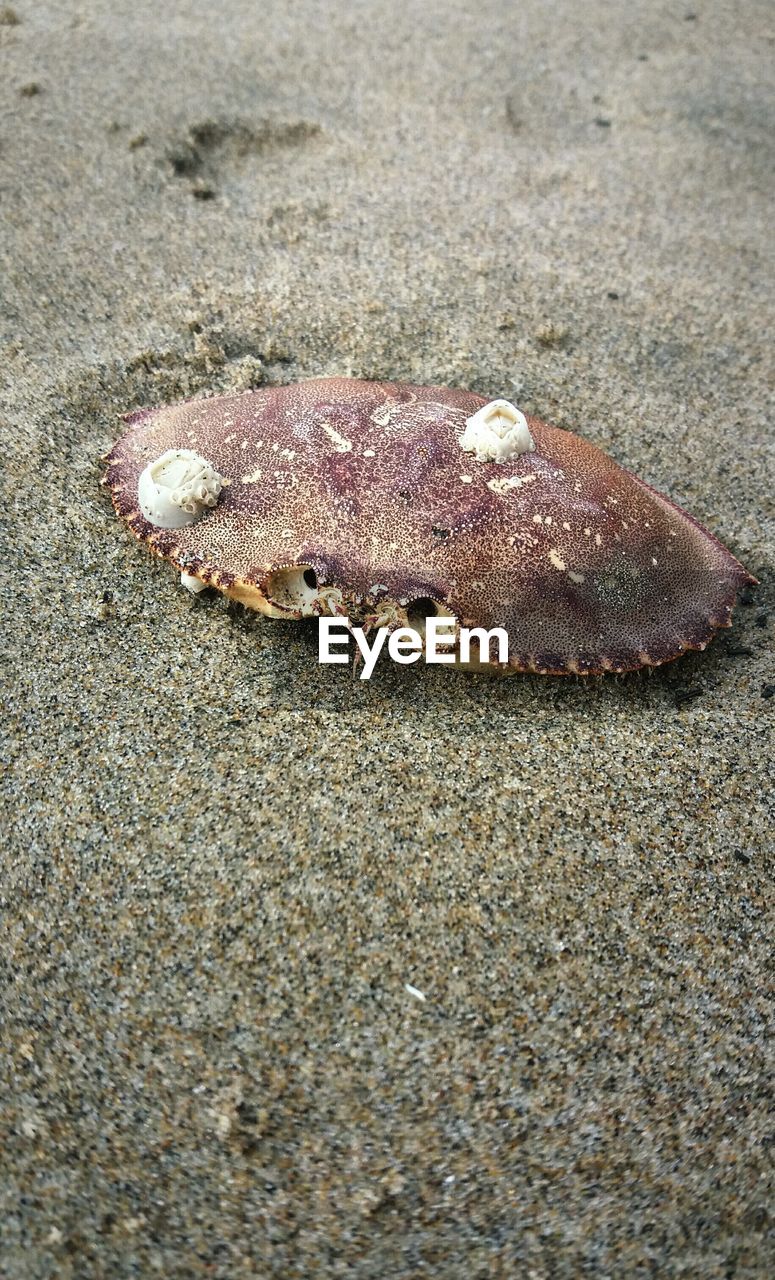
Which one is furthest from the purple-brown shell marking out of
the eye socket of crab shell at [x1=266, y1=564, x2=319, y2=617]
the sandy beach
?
the sandy beach

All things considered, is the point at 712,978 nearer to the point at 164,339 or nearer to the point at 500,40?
the point at 164,339

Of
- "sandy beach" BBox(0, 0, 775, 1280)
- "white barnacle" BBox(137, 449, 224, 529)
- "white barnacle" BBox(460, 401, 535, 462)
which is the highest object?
"white barnacle" BBox(460, 401, 535, 462)

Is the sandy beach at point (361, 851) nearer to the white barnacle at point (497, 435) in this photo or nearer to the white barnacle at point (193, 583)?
the white barnacle at point (193, 583)

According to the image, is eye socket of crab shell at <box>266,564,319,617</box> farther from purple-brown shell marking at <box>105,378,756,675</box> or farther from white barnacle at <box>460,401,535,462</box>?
white barnacle at <box>460,401,535,462</box>

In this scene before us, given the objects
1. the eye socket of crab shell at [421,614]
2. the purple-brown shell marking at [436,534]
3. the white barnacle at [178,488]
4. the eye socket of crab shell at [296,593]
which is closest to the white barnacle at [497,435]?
the purple-brown shell marking at [436,534]

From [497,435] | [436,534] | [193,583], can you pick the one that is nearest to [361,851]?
[436,534]

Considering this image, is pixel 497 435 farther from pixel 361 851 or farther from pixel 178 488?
pixel 361 851
